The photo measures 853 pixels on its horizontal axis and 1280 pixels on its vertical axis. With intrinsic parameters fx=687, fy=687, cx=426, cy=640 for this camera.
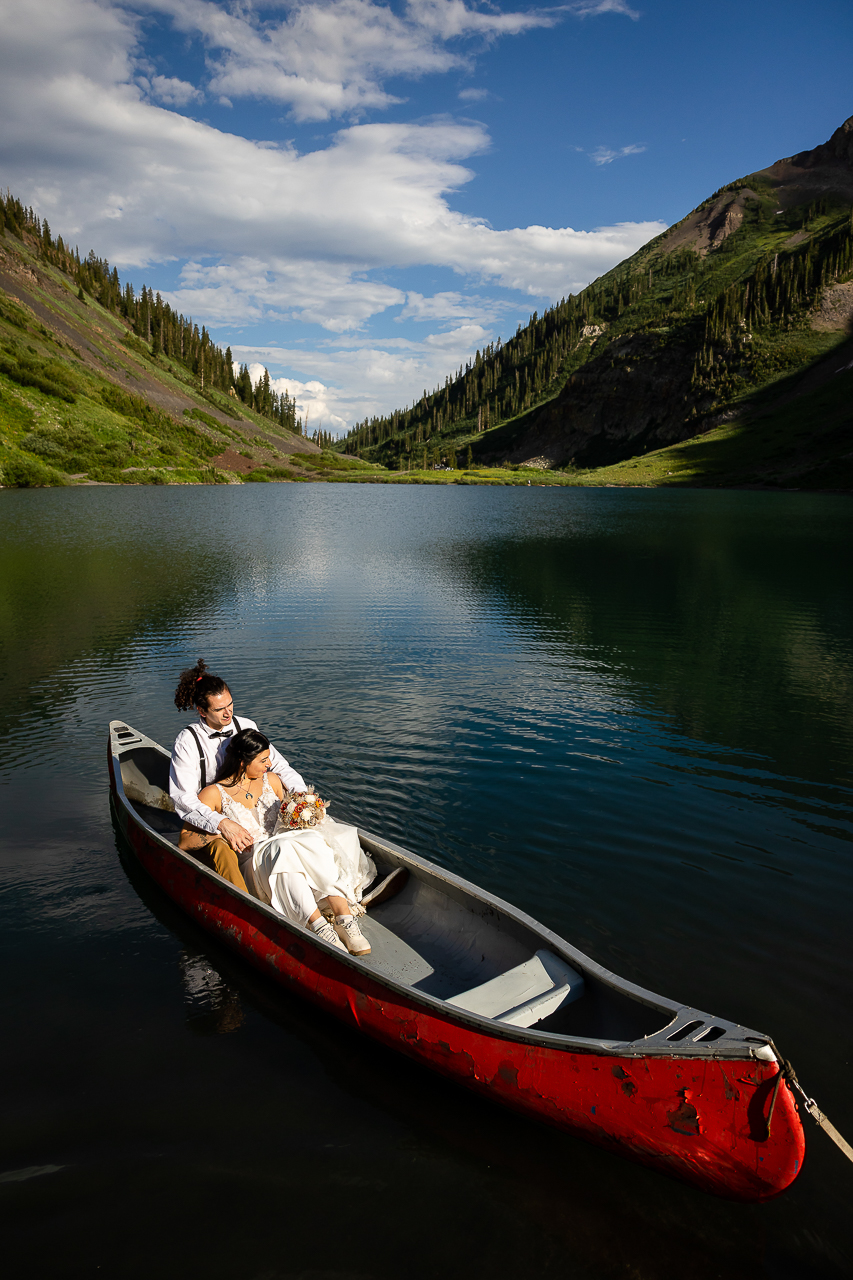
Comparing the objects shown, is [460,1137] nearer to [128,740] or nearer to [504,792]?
[504,792]

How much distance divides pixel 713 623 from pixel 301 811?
22222 millimetres

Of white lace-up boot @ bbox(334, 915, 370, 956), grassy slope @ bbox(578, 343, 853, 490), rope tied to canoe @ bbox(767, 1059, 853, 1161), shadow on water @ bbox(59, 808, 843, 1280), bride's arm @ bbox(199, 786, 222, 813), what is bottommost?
shadow on water @ bbox(59, 808, 843, 1280)

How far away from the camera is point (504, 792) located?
39.4 ft

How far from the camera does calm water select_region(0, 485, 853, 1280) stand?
16.6 feet

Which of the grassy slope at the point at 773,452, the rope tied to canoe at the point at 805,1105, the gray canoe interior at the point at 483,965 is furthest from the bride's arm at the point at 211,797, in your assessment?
the grassy slope at the point at 773,452

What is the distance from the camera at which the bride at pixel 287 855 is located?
7.10 metres

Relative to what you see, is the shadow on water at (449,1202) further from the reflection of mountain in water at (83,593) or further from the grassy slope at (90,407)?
the grassy slope at (90,407)

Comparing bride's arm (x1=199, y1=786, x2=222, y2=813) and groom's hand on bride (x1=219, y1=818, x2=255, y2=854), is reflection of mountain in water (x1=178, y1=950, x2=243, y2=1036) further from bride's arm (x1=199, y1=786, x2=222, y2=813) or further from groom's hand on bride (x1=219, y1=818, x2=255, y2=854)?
bride's arm (x1=199, y1=786, x2=222, y2=813)

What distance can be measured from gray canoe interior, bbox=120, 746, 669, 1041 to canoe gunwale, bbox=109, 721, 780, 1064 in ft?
0.19

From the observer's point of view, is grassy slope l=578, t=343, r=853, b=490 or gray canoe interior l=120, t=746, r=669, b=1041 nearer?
gray canoe interior l=120, t=746, r=669, b=1041

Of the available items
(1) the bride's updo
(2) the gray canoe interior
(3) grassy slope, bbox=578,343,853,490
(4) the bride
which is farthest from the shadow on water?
(3) grassy slope, bbox=578,343,853,490

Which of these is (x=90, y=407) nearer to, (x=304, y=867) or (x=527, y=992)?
(x=304, y=867)

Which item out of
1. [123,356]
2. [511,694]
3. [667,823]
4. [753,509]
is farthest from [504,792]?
[123,356]

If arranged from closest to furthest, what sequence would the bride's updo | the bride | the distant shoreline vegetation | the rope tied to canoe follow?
the rope tied to canoe < the bride < the bride's updo < the distant shoreline vegetation
